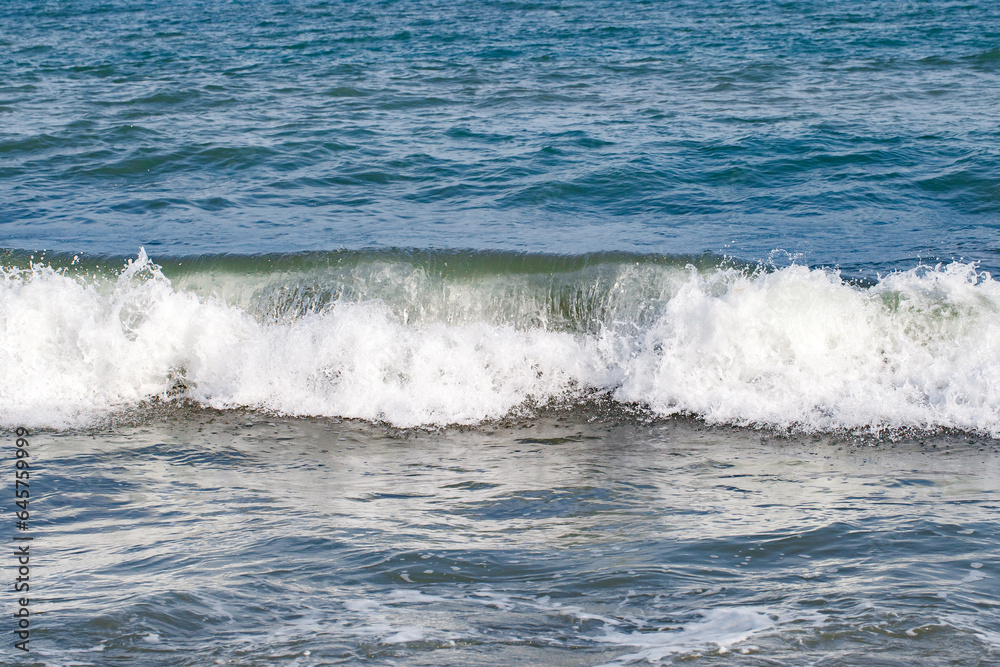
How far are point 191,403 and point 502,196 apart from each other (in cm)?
473

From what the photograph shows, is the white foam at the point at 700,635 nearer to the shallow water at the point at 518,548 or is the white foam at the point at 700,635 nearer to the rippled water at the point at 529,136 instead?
the shallow water at the point at 518,548

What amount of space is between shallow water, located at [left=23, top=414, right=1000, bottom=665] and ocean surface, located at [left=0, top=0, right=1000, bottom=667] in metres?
0.02

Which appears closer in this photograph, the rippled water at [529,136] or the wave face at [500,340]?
the wave face at [500,340]

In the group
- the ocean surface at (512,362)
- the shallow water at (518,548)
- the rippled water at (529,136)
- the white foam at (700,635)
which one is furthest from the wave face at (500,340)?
the white foam at (700,635)

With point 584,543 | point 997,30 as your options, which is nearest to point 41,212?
point 584,543

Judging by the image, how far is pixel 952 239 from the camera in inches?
352

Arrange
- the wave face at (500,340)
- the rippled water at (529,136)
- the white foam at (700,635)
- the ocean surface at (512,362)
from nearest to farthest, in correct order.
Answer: the white foam at (700,635), the ocean surface at (512,362), the wave face at (500,340), the rippled water at (529,136)

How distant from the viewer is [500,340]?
748 cm

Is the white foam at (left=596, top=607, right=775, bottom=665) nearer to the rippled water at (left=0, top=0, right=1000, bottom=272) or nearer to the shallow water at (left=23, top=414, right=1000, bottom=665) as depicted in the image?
the shallow water at (left=23, top=414, right=1000, bottom=665)

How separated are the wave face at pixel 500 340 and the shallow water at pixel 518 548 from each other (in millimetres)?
578

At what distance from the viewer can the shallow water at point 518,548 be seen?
3.21 metres

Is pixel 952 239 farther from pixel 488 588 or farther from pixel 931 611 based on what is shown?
pixel 488 588

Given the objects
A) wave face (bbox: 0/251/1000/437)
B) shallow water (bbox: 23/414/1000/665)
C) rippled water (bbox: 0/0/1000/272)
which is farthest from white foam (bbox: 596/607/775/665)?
rippled water (bbox: 0/0/1000/272)

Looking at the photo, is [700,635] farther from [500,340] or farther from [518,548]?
[500,340]
